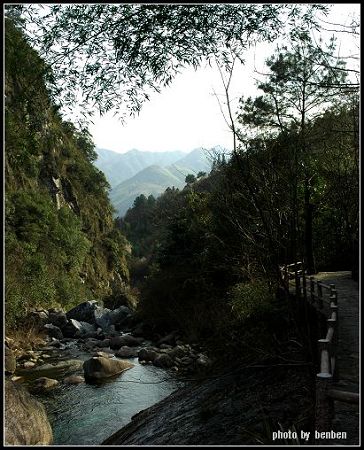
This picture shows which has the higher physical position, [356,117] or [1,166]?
[356,117]

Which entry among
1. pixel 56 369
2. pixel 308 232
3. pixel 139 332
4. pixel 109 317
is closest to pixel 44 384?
pixel 56 369

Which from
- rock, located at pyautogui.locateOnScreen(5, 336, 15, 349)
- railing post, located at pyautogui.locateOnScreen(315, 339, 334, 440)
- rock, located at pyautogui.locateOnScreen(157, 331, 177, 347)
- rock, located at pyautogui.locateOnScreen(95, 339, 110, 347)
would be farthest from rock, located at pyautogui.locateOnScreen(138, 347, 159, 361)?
railing post, located at pyautogui.locateOnScreen(315, 339, 334, 440)

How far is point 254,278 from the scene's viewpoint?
583 inches

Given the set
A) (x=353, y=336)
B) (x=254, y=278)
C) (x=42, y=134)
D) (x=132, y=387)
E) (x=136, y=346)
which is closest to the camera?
(x=42, y=134)

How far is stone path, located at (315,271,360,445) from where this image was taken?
17.0 ft

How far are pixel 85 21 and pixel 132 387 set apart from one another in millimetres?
10739

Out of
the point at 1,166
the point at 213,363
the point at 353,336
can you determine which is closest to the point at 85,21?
the point at 1,166

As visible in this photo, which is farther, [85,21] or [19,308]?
[19,308]

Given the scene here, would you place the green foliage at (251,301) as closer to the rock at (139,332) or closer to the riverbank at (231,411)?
the riverbank at (231,411)

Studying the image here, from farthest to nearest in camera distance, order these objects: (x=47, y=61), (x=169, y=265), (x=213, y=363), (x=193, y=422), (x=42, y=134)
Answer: (x=169, y=265) → (x=213, y=363) → (x=193, y=422) → (x=42, y=134) → (x=47, y=61)

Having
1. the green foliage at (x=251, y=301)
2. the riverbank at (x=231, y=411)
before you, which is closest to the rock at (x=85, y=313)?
the green foliage at (x=251, y=301)

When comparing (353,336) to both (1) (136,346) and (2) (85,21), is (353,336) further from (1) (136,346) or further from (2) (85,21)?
(1) (136,346)

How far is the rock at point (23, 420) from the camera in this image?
8.02 m

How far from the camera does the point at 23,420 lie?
27.6 ft
